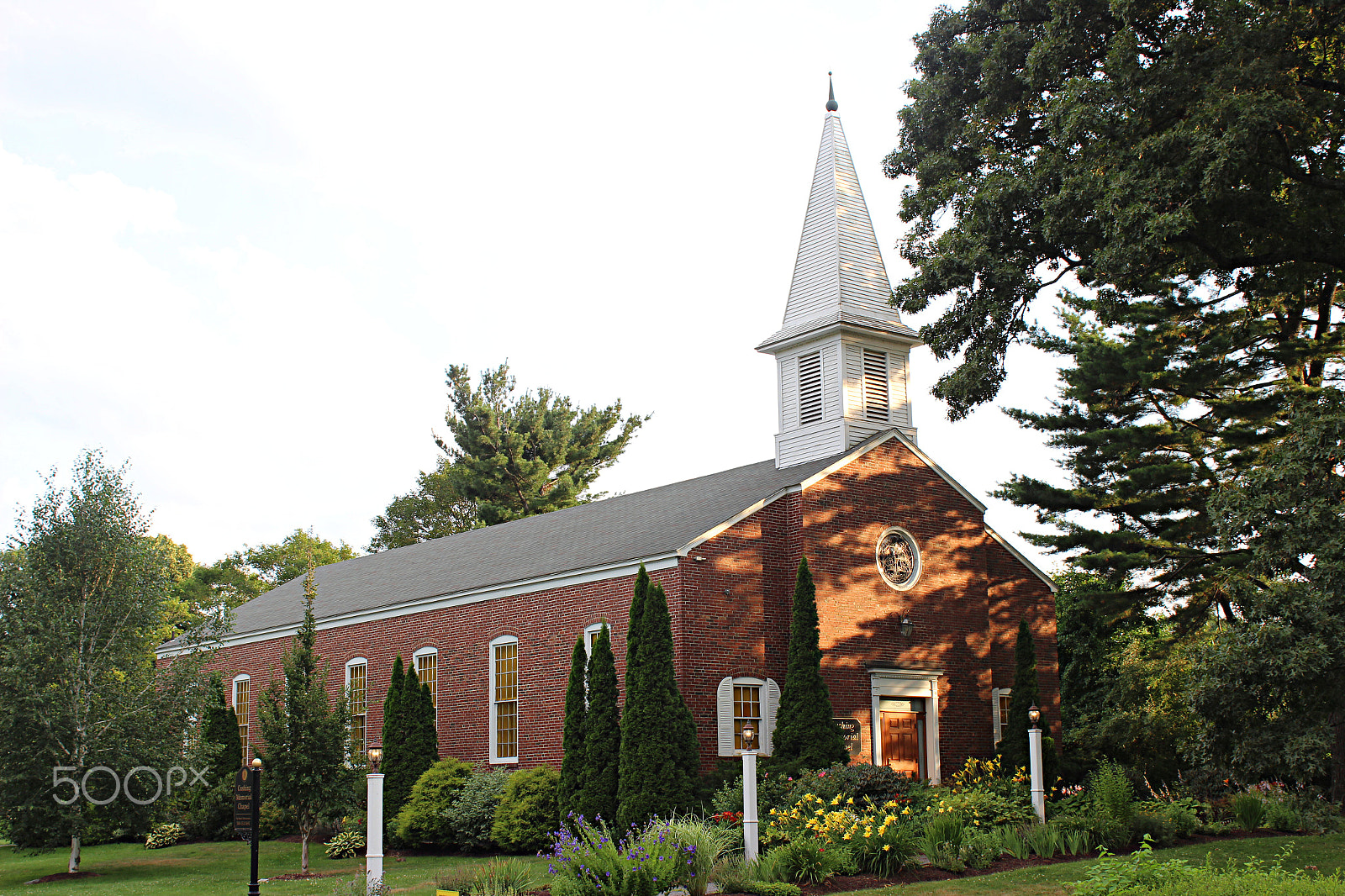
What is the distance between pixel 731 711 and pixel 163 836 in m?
16.5

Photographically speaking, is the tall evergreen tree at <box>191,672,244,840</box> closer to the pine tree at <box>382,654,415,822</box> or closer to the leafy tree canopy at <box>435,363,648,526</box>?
the pine tree at <box>382,654,415,822</box>

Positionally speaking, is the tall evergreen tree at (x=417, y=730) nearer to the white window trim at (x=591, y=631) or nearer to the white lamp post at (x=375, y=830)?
the white window trim at (x=591, y=631)

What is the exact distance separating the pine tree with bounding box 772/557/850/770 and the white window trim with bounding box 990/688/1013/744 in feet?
17.5

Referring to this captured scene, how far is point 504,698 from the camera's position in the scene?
1078 inches

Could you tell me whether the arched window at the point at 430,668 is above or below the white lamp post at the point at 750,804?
above

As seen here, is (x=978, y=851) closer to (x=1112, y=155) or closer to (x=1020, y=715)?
(x=1020, y=715)

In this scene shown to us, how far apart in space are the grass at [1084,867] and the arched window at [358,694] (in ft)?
65.6

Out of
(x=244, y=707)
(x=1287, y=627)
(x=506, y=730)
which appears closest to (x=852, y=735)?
(x=506, y=730)

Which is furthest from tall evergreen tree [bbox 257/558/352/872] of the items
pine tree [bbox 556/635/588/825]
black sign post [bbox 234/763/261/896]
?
black sign post [bbox 234/763/261/896]

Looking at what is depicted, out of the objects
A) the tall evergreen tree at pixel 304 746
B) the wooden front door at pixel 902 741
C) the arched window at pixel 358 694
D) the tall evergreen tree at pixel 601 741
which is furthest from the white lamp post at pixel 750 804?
the arched window at pixel 358 694

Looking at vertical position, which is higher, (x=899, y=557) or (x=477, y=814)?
(x=899, y=557)

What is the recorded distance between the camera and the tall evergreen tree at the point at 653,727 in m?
→ 20.5

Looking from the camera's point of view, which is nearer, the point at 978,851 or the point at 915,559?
the point at 978,851

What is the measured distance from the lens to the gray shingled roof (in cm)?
2544
